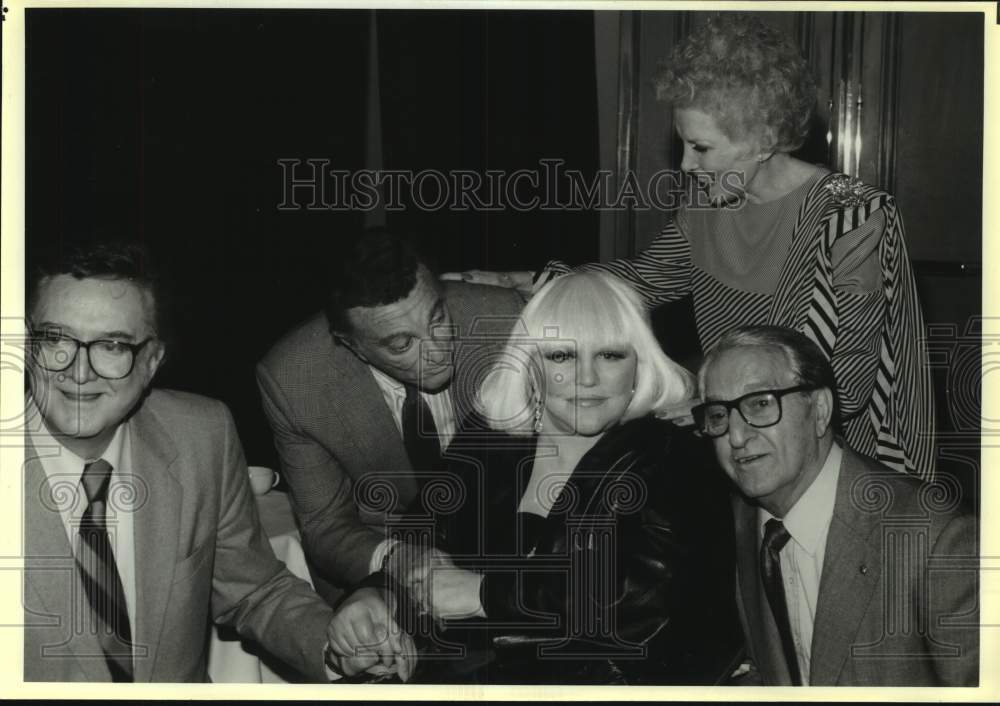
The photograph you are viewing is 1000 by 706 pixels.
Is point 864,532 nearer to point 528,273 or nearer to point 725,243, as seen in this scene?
point 725,243

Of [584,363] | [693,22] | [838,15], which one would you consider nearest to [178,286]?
[584,363]

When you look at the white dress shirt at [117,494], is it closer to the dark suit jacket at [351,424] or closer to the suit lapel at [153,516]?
the suit lapel at [153,516]

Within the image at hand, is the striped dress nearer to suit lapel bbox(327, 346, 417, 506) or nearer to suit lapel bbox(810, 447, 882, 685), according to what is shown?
suit lapel bbox(810, 447, 882, 685)

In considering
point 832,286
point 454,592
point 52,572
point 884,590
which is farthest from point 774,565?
point 52,572

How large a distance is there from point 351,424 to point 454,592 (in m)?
0.55

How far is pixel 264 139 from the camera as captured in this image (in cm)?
307

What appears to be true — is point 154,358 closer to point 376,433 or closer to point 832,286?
point 376,433

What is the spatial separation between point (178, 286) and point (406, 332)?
2.11 feet

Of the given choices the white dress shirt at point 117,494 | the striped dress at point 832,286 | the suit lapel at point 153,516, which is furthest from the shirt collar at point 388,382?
the white dress shirt at point 117,494

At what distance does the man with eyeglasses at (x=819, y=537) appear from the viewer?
119 inches

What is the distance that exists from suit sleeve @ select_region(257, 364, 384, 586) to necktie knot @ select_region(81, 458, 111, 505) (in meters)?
0.48

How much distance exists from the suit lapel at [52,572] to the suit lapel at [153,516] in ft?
0.61

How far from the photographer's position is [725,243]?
10.1 ft

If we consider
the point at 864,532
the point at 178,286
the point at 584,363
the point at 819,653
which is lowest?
the point at 819,653
